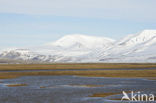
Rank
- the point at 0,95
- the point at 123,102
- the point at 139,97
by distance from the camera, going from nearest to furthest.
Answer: the point at 123,102 → the point at 139,97 → the point at 0,95

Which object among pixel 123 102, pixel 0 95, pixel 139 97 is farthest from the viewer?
pixel 0 95

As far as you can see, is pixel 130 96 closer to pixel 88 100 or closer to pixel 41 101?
pixel 88 100

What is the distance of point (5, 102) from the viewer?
44.2 m

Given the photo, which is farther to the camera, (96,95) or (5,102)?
(96,95)

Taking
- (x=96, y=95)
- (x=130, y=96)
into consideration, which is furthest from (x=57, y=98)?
(x=130, y=96)

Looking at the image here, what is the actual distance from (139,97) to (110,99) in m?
3.78

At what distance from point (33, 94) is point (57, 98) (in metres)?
5.86

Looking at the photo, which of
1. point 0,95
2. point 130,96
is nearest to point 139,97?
point 130,96

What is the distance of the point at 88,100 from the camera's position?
46.0m

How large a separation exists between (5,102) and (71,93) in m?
12.5

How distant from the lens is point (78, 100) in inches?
1811

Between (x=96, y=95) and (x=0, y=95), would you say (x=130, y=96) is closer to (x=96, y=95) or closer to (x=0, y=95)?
(x=96, y=95)

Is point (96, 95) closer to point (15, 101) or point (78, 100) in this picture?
point (78, 100)

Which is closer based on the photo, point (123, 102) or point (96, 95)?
point (123, 102)
